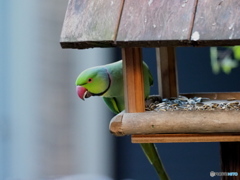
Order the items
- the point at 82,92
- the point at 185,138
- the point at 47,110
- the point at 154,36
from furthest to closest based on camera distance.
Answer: the point at 47,110
the point at 82,92
the point at 185,138
the point at 154,36

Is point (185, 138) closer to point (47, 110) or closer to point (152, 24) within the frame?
point (152, 24)

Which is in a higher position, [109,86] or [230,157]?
[109,86]

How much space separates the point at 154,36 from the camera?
1.01 metres

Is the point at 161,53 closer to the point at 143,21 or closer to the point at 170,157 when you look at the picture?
the point at 143,21

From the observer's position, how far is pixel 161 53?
162 centimetres

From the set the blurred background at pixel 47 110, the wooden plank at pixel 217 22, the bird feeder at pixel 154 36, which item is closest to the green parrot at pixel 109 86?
the bird feeder at pixel 154 36

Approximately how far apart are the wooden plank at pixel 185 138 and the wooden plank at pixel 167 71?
1.65ft

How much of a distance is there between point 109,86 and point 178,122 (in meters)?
0.48

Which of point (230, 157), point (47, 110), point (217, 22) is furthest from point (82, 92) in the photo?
point (47, 110)

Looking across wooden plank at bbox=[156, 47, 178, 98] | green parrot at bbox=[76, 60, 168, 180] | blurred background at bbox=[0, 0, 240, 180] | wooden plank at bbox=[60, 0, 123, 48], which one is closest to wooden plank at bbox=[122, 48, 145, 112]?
wooden plank at bbox=[60, 0, 123, 48]

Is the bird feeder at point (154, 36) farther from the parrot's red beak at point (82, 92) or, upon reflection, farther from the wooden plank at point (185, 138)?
the parrot's red beak at point (82, 92)

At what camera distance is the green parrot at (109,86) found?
1.50 m

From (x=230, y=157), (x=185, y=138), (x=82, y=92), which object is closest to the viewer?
(x=185, y=138)

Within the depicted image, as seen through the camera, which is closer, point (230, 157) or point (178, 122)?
point (178, 122)
